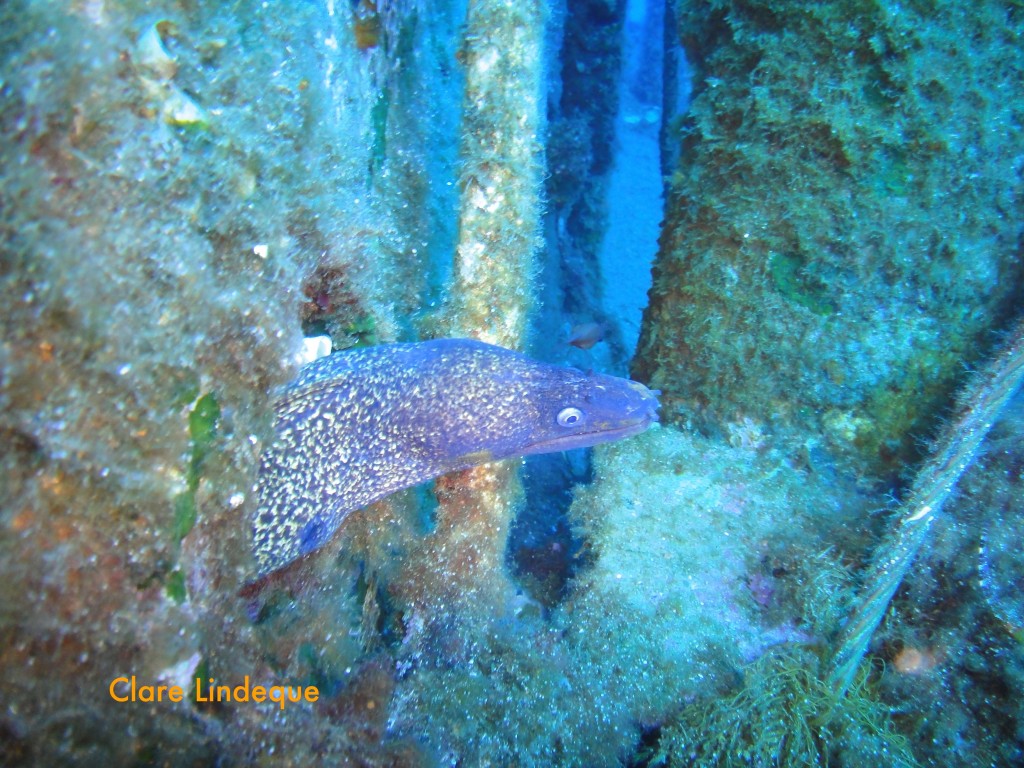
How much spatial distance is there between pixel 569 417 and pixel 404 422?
0.92 m

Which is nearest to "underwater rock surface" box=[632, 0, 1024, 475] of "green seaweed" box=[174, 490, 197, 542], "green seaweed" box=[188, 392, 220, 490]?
"green seaweed" box=[188, 392, 220, 490]

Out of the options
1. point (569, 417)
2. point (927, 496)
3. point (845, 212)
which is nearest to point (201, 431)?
point (569, 417)

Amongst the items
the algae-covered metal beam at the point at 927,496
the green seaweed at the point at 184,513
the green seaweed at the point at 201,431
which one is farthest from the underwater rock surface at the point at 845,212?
the green seaweed at the point at 184,513

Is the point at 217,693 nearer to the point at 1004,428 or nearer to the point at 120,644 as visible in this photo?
the point at 120,644

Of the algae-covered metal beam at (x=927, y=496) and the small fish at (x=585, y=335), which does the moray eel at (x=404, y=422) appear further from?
the small fish at (x=585, y=335)

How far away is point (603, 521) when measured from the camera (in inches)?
146

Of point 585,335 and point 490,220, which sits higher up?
point 490,220

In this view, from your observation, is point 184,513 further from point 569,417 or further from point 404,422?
point 569,417

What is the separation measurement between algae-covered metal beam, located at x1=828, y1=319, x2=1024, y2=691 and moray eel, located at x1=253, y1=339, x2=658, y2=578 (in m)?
1.74

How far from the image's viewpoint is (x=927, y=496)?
3.13 meters

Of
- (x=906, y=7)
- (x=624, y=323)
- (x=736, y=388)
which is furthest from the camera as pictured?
(x=624, y=323)

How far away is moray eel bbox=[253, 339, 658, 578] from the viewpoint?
2543mm

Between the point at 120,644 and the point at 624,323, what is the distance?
7020mm

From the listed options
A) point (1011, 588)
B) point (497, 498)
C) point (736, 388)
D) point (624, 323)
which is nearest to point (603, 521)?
point (497, 498)
